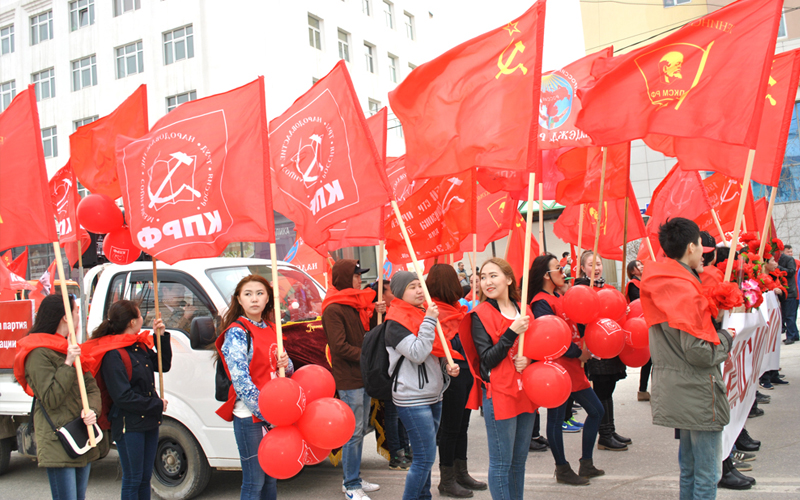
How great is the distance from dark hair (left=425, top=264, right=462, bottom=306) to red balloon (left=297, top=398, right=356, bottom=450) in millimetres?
1514

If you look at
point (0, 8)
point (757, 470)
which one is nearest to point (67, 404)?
point (757, 470)

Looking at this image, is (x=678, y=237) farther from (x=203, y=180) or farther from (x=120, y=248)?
(x=120, y=248)

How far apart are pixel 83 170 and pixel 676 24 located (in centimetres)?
2578

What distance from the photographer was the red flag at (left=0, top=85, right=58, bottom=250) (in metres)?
4.60

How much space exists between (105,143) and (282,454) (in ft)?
13.1

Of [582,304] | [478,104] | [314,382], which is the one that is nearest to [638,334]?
[582,304]

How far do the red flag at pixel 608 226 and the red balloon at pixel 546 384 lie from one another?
9.45 ft

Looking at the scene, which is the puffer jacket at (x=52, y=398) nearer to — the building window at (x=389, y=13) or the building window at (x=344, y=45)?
the building window at (x=344, y=45)

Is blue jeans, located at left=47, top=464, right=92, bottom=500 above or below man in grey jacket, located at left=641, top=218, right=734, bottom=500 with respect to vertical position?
below

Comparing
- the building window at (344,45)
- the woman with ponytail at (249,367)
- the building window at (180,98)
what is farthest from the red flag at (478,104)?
the building window at (344,45)

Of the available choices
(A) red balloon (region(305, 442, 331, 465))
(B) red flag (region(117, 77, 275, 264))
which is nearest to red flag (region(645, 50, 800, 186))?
(B) red flag (region(117, 77, 275, 264))

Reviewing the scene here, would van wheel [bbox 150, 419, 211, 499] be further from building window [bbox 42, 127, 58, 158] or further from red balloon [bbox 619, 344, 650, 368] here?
building window [bbox 42, 127, 58, 158]

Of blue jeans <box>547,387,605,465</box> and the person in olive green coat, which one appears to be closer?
the person in olive green coat

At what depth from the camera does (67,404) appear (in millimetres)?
4223
